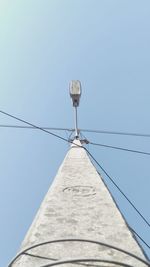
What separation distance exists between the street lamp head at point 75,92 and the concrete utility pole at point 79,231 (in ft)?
19.0

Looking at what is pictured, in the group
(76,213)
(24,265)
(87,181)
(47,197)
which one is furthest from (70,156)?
(24,265)

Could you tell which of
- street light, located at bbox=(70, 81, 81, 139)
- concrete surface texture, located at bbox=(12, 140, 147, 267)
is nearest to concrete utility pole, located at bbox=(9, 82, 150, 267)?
concrete surface texture, located at bbox=(12, 140, 147, 267)

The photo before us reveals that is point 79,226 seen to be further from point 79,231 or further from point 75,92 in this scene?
point 75,92

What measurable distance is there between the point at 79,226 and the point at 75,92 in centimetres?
847

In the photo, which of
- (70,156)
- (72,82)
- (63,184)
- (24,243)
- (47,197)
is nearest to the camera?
(24,243)

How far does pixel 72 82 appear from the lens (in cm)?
1516

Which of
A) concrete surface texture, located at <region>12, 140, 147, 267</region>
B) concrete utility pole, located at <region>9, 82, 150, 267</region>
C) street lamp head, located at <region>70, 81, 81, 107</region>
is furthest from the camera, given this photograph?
street lamp head, located at <region>70, 81, 81, 107</region>

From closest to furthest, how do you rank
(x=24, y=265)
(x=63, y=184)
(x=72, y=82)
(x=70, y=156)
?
(x=24, y=265), (x=63, y=184), (x=70, y=156), (x=72, y=82)

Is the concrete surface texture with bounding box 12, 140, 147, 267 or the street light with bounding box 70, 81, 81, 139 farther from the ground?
the street light with bounding box 70, 81, 81, 139

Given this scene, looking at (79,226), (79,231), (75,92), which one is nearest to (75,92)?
(75,92)

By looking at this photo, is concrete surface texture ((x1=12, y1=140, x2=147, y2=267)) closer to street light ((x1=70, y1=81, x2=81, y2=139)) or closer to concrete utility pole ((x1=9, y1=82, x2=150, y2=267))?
concrete utility pole ((x1=9, y1=82, x2=150, y2=267))

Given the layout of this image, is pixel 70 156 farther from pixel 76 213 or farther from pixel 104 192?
pixel 76 213

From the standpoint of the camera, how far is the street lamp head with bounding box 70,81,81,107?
1495 centimetres

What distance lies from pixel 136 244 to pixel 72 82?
9.16 meters
